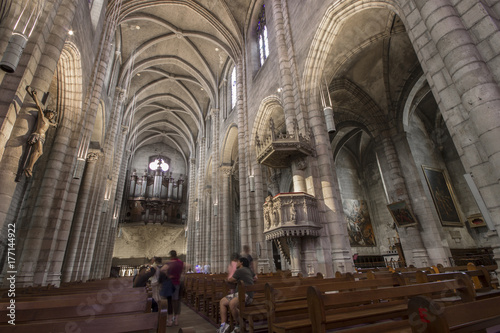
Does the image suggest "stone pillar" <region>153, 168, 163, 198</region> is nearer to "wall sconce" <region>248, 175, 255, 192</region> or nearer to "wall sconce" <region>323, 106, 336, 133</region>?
"wall sconce" <region>248, 175, 255, 192</region>

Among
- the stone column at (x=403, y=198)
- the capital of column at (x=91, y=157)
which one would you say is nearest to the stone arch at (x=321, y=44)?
the stone column at (x=403, y=198)

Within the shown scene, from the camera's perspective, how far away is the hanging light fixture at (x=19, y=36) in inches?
158

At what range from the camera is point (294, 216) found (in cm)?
704

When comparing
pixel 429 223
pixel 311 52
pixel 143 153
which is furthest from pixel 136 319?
pixel 143 153

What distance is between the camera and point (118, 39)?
15.5 m

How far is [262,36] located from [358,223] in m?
13.8

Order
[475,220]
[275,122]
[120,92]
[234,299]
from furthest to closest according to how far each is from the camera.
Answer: [120,92] < [275,122] < [475,220] < [234,299]

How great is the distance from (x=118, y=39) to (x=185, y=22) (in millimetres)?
4451

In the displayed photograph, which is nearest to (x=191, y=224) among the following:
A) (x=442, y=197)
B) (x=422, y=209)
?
(x=422, y=209)

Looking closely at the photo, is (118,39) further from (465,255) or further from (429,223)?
(465,255)

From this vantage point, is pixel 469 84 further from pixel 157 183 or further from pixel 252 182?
pixel 157 183

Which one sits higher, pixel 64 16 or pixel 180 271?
pixel 64 16

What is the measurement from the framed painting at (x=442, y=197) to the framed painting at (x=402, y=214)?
1794 mm

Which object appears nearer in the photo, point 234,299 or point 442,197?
point 234,299
